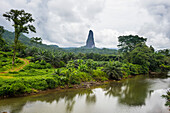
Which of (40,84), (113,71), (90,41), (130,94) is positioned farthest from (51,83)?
(90,41)

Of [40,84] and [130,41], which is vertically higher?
[130,41]

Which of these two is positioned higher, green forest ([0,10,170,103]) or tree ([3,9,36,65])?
tree ([3,9,36,65])

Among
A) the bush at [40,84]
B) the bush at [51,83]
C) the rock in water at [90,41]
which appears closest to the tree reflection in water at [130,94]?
the bush at [51,83]

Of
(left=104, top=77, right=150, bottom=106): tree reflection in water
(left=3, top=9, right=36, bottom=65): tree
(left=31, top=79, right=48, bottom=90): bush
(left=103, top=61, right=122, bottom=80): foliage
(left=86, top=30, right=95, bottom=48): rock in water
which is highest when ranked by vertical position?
(left=86, top=30, right=95, bottom=48): rock in water

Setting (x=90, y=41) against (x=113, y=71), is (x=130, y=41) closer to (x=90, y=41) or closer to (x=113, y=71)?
(x=113, y=71)

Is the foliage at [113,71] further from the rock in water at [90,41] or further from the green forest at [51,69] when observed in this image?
the rock in water at [90,41]

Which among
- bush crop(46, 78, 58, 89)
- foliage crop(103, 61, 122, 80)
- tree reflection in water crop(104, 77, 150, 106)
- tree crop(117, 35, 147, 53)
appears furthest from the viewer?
tree crop(117, 35, 147, 53)

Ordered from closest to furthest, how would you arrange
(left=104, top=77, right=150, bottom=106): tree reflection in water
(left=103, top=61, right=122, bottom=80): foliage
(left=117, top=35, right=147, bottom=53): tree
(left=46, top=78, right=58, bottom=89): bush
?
(left=104, top=77, right=150, bottom=106): tree reflection in water < (left=46, top=78, right=58, bottom=89): bush < (left=103, top=61, right=122, bottom=80): foliage < (left=117, top=35, right=147, bottom=53): tree

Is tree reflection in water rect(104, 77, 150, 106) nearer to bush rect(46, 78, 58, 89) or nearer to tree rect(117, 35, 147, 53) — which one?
bush rect(46, 78, 58, 89)

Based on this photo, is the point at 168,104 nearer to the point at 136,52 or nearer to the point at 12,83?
the point at 12,83

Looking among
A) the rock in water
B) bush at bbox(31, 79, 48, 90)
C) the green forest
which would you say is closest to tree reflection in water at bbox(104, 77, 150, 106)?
the green forest

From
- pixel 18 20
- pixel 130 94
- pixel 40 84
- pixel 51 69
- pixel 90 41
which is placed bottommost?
pixel 130 94

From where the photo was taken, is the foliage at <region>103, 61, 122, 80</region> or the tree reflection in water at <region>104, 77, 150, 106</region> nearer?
the tree reflection in water at <region>104, 77, 150, 106</region>

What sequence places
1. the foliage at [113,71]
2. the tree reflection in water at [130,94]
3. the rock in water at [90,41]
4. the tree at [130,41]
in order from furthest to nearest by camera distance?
1. the rock in water at [90,41]
2. the tree at [130,41]
3. the foliage at [113,71]
4. the tree reflection in water at [130,94]
